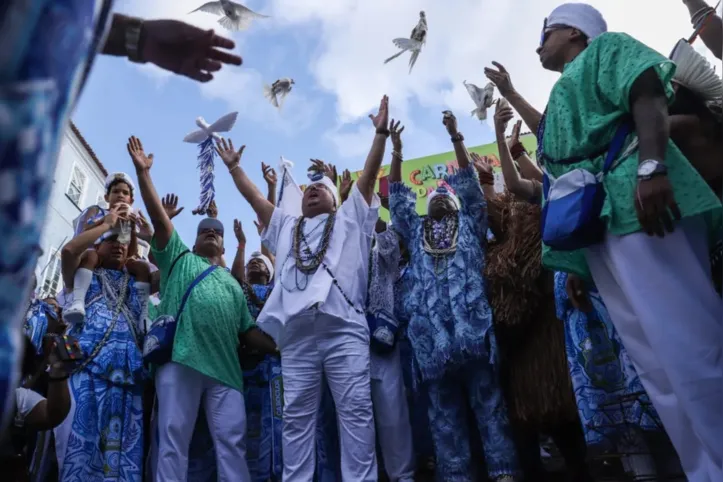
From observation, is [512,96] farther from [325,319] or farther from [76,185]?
[76,185]

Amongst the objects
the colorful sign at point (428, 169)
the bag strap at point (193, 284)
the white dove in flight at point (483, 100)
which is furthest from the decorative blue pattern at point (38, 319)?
the colorful sign at point (428, 169)

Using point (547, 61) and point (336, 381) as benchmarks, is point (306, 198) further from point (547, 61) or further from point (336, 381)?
point (547, 61)

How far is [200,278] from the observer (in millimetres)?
4559

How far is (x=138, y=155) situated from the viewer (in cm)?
454

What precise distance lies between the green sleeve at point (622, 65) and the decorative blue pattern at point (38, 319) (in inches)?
159

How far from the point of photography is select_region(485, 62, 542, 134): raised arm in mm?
3844

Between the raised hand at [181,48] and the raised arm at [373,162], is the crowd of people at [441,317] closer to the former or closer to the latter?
the raised arm at [373,162]

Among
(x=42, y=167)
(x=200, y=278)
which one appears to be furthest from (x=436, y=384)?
(x=42, y=167)

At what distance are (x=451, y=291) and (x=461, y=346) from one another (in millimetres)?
409

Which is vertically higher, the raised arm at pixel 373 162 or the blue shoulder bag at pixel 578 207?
the raised arm at pixel 373 162

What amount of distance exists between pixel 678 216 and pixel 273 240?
3066 mm

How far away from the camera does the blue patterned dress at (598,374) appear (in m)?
3.01

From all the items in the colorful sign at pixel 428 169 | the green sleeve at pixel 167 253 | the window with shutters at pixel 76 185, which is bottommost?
the green sleeve at pixel 167 253

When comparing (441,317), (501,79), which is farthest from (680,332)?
(501,79)
